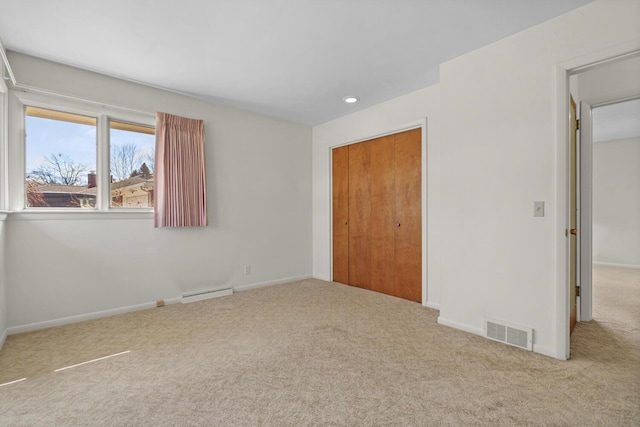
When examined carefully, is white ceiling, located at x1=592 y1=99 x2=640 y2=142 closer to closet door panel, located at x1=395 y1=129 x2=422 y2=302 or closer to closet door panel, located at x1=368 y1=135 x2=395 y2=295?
closet door panel, located at x1=395 y1=129 x2=422 y2=302

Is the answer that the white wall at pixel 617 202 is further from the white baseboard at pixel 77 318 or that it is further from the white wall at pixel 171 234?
the white baseboard at pixel 77 318

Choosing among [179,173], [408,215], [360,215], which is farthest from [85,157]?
[408,215]

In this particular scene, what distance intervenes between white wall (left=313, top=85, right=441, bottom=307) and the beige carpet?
0.94 meters

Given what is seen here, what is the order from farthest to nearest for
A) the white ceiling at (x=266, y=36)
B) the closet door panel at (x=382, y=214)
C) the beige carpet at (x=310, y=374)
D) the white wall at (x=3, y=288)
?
the closet door panel at (x=382, y=214), the white wall at (x=3, y=288), the white ceiling at (x=266, y=36), the beige carpet at (x=310, y=374)

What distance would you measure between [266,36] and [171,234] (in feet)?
7.93

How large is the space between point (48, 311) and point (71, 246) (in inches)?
24.3

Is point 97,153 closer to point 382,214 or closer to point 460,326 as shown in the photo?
point 382,214

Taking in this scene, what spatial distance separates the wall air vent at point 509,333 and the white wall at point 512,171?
50mm

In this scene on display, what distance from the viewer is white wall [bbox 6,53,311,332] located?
8.99 ft

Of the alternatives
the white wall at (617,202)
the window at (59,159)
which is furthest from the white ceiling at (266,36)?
the white wall at (617,202)

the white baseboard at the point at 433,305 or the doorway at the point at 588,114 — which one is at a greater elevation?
the doorway at the point at 588,114

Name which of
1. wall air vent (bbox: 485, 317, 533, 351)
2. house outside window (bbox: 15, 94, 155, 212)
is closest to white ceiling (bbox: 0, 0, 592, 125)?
house outside window (bbox: 15, 94, 155, 212)

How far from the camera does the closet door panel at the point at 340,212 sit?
4.50m

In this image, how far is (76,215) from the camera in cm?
293
